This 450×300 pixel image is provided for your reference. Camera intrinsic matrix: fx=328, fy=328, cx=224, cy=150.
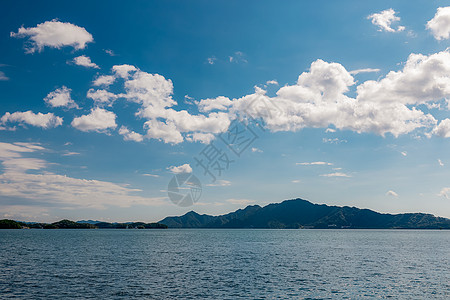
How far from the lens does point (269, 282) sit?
212 ft

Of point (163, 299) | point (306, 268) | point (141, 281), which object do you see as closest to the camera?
point (163, 299)

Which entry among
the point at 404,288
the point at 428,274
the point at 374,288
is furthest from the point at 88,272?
the point at 428,274

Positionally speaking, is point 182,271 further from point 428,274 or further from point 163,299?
point 428,274

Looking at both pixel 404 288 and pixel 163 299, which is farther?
pixel 404 288

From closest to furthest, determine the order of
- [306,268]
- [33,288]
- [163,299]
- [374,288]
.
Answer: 1. [163,299]
2. [33,288]
3. [374,288]
4. [306,268]

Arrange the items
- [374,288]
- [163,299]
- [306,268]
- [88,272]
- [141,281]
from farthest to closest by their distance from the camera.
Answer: [306,268], [88,272], [141,281], [374,288], [163,299]

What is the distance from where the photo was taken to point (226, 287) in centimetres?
5916

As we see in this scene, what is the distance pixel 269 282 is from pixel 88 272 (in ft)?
133

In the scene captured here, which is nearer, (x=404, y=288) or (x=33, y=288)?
(x=33, y=288)

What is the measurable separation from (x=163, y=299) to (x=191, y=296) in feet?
15.1

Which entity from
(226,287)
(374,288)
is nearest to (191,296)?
(226,287)

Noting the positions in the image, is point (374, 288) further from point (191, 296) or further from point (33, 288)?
point (33, 288)

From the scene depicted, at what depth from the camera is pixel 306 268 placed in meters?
84.7

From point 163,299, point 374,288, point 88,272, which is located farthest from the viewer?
point 88,272
